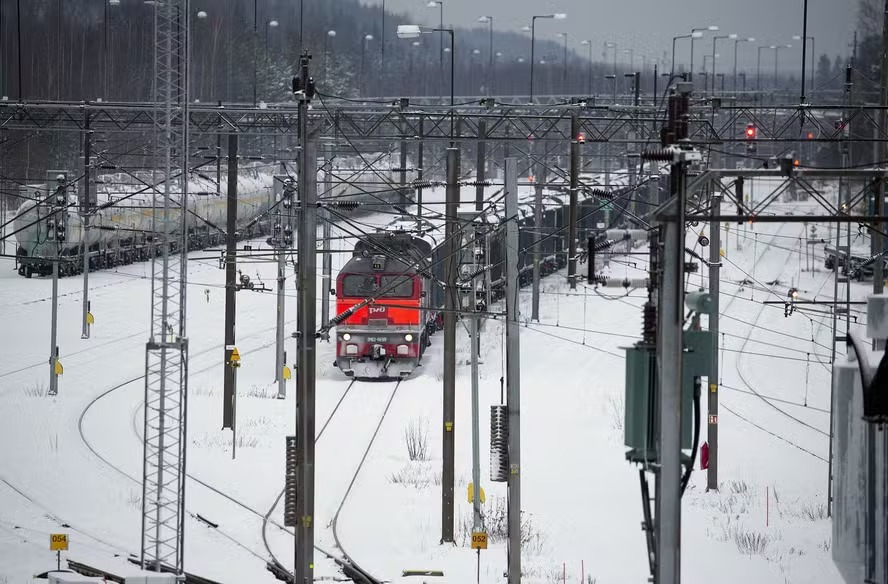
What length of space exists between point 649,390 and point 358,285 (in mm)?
21916

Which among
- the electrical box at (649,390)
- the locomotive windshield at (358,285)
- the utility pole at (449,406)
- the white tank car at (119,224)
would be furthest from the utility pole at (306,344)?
the white tank car at (119,224)

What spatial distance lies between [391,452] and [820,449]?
29.3 feet

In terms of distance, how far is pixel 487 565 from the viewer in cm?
1877

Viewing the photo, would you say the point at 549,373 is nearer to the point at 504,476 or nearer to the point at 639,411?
the point at 504,476

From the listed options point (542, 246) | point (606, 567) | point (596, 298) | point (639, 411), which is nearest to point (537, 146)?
point (596, 298)

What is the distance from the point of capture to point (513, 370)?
16500 millimetres

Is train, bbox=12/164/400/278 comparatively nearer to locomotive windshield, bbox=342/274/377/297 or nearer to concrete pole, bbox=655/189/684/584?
locomotive windshield, bbox=342/274/377/297

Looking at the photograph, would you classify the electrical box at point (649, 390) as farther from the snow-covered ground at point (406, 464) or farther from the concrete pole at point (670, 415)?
the snow-covered ground at point (406, 464)

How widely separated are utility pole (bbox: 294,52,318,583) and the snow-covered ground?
89.7 inches

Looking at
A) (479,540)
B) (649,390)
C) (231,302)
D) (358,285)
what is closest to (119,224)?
(358,285)

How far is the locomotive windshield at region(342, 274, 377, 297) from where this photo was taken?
32.0 m

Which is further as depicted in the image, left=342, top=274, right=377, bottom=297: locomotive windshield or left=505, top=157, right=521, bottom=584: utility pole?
left=342, top=274, right=377, bottom=297: locomotive windshield

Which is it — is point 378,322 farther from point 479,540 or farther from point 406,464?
point 479,540

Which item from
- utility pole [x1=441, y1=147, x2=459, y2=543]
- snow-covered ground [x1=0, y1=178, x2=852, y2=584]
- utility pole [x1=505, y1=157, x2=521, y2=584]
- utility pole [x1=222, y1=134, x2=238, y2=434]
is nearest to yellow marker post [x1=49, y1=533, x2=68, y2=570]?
snow-covered ground [x1=0, y1=178, x2=852, y2=584]
